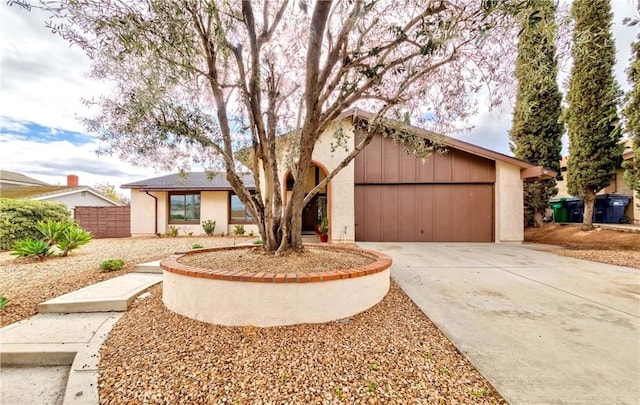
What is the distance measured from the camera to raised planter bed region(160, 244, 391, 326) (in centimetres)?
278

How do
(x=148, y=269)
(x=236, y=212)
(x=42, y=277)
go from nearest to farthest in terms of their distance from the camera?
(x=42, y=277) → (x=148, y=269) → (x=236, y=212)

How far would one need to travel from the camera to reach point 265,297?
9.11 ft

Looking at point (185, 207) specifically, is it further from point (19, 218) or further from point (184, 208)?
point (19, 218)

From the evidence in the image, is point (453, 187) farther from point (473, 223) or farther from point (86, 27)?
point (86, 27)

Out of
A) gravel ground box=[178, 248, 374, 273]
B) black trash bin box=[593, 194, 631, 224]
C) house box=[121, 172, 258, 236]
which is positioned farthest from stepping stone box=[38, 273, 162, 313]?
black trash bin box=[593, 194, 631, 224]

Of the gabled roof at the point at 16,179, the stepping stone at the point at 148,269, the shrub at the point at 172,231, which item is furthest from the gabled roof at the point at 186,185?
the gabled roof at the point at 16,179

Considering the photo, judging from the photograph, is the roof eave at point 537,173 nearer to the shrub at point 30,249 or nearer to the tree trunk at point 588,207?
the tree trunk at point 588,207

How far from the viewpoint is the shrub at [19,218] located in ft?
25.6

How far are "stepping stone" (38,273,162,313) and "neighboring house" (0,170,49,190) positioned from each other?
23774mm

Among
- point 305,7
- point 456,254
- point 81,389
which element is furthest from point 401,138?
point 81,389

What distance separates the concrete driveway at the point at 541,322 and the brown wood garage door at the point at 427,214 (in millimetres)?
3264

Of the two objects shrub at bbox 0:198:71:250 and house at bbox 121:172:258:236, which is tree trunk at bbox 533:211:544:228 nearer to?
house at bbox 121:172:258:236

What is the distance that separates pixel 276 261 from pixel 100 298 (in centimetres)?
244

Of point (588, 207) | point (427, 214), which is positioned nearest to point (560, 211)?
point (588, 207)
